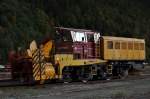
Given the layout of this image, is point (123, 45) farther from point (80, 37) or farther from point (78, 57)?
point (78, 57)

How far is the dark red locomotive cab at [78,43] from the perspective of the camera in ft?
91.9

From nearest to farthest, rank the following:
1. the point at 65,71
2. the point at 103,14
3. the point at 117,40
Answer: the point at 65,71 < the point at 117,40 < the point at 103,14

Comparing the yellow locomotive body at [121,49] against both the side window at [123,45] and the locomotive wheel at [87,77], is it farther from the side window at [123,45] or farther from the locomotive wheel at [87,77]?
the locomotive wheel at [87,77]

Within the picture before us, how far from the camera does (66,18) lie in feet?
164

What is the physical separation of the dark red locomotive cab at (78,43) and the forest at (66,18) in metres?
6.39

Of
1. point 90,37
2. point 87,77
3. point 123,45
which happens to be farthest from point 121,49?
point 87,77

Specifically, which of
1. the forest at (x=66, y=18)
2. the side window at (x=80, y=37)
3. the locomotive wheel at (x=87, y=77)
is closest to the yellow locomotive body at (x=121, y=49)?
the side window at (x=80, y=37)

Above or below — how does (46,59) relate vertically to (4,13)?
below

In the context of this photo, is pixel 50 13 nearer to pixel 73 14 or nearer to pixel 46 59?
pixel 73 14

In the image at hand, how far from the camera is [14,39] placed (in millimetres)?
40812

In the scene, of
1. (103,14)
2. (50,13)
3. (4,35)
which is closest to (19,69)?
(4,35)

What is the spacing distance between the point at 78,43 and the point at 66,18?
843 inches

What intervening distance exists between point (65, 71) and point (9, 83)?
3339mm

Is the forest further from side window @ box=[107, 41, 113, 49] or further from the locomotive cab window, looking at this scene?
the locomotive cab window
